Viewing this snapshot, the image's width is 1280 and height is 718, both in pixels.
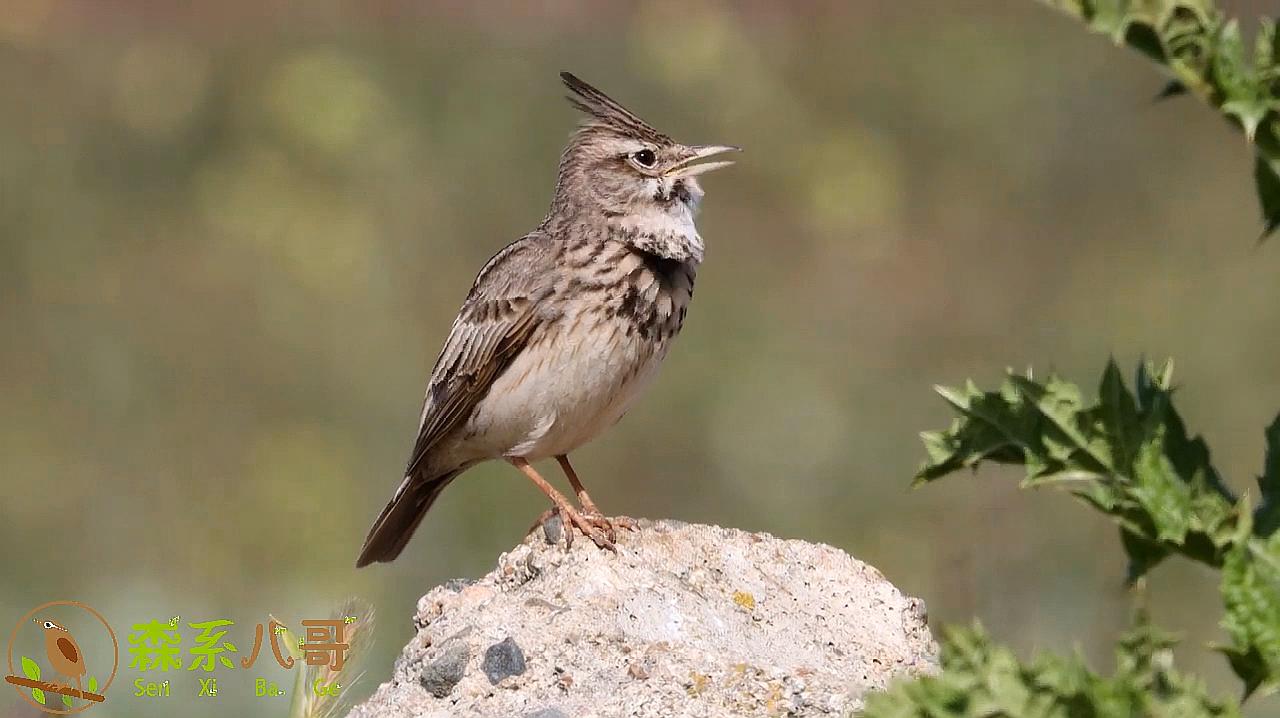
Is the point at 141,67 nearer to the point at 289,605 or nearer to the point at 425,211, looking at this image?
the point at 425,211

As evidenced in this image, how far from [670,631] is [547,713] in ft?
1.36

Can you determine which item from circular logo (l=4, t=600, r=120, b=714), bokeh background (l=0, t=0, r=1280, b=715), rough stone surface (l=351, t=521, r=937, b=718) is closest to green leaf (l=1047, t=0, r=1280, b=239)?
rough stone surface (l=351, t=521, r=937, b=718)

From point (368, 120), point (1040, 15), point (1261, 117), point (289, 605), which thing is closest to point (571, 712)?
point (1261, 117)

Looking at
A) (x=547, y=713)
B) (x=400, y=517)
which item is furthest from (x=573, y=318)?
(x=547, y=713)

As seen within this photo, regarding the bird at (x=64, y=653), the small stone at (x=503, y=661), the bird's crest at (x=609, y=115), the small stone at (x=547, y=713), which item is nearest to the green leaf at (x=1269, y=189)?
the small stone at (x=547, y=713)

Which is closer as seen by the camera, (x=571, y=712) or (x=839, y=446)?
(x=571, y=712)

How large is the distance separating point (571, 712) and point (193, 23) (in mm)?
12670

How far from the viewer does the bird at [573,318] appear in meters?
6.10

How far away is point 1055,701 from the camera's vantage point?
126 inches

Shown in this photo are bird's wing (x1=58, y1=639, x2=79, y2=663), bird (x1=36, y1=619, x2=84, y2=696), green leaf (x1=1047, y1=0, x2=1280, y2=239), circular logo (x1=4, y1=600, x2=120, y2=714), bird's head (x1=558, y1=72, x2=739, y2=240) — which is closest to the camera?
green leaf (x1=1047, y1=0, x2=1280, y2=239)

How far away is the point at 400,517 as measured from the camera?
6.79 meters

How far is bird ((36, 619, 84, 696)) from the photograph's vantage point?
5.85 metres

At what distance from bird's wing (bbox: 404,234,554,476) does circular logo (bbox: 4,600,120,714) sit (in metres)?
1.19

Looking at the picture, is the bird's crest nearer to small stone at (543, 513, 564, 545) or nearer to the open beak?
the open beak
